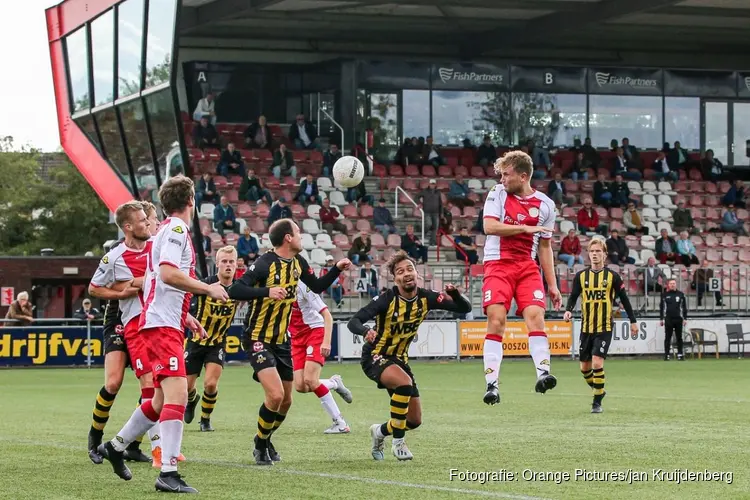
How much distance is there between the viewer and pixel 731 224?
36.6 m

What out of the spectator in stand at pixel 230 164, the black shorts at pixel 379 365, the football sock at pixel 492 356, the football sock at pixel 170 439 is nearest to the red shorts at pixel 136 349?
the football sock at pixel 170 439

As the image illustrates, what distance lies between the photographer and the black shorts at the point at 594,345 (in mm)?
15672

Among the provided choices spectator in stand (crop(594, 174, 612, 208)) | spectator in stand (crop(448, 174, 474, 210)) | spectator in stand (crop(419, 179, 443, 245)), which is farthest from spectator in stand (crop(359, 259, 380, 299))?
spectator in stand (crop(594, 174, 612, 208))

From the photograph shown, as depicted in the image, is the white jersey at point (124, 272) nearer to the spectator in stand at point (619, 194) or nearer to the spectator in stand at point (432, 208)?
the spectator in stand at point (432, 208)

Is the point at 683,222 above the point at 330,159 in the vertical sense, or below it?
below

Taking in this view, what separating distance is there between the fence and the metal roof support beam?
9.67m

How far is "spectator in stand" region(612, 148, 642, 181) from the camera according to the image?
1522 inches

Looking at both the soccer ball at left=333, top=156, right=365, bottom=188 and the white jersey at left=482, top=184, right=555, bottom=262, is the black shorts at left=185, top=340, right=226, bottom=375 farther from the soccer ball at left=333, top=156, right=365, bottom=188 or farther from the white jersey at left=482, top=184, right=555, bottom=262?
the soccer ball at left=333, top=156, right=365, bottom=188

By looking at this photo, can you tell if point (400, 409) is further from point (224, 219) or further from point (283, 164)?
point (283, 164)

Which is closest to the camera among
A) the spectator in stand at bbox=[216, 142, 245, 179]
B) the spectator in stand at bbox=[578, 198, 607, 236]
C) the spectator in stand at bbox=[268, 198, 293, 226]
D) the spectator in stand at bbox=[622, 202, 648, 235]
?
the spectator in stand at bbox=[268, 198, 293, 226]

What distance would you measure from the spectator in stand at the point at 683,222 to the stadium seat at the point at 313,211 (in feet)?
34.7

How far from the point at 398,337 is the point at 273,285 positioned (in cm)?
110

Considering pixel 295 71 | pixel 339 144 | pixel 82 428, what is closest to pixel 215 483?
pixel 82 428

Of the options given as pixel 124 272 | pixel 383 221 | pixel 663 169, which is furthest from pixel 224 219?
pixel 124 272
